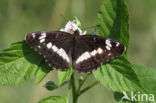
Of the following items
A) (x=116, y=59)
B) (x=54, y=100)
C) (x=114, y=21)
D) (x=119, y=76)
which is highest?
(x=114, y=21)

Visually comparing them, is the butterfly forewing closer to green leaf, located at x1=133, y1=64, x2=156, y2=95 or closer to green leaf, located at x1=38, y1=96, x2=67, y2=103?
green leaf, located at x1=38, y1=96, x2=67, y2=103

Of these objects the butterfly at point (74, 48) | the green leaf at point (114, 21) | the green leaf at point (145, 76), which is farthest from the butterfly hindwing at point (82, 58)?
the green leaf at point (145, 76)

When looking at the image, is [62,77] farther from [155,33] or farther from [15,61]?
[155,33]

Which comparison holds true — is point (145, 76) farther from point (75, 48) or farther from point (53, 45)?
point (53, 45)

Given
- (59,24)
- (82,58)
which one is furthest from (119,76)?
(59,24)

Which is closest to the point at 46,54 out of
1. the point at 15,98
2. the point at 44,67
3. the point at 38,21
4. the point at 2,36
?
the point at 44,67

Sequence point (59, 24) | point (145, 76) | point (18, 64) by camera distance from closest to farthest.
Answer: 1. point (18, 64)
2. point (145, 76)
3. point (59, 24)
